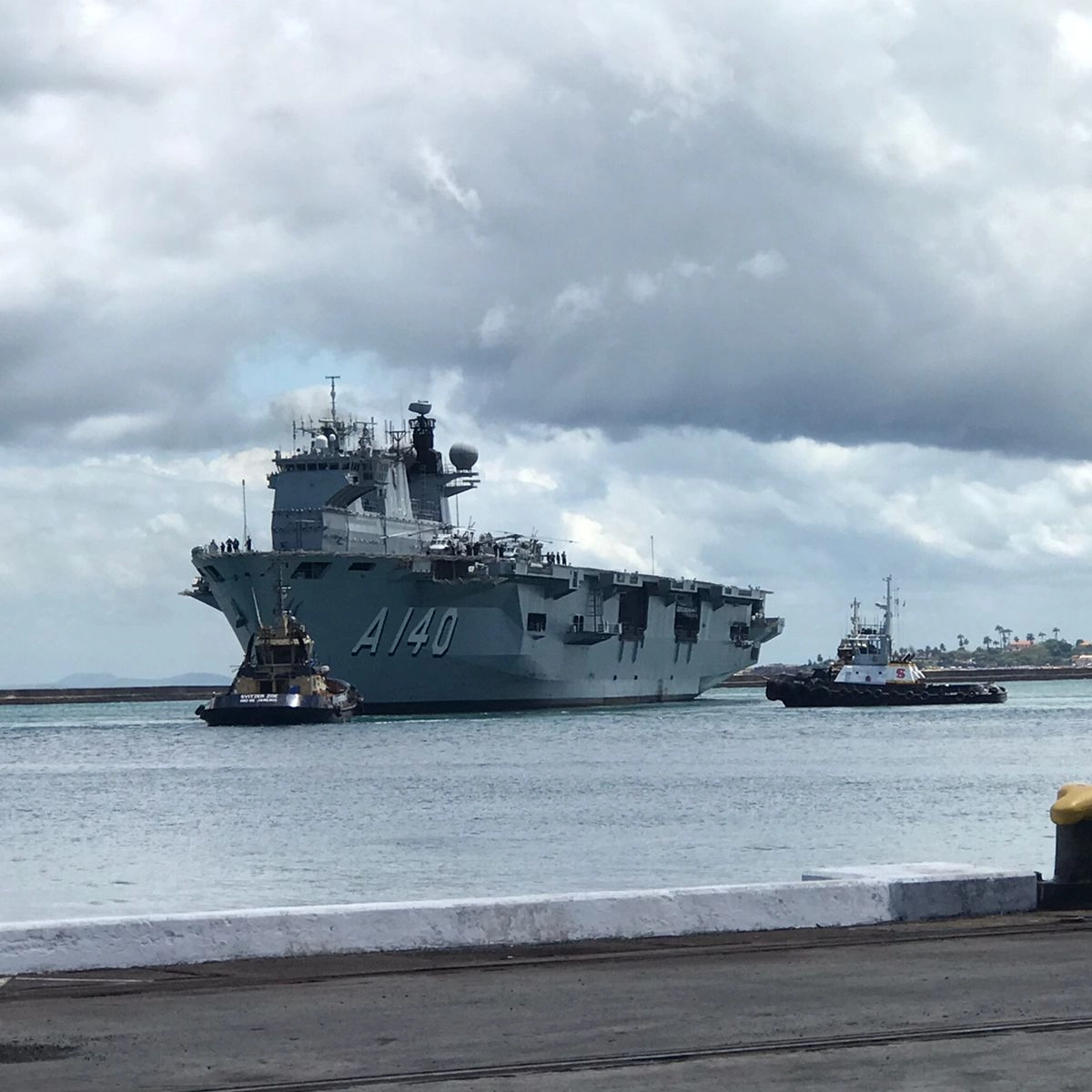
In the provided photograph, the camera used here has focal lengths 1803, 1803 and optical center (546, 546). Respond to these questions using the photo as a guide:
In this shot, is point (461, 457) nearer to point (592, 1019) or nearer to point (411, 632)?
point (411, 632)

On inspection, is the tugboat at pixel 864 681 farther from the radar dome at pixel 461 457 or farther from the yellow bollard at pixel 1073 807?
the yellow bollard at pixel 1073 807

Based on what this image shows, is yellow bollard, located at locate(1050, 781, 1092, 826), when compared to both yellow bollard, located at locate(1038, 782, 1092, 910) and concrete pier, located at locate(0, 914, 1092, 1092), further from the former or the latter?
concrete pier, located at locate(0, 914, 1092, 1092)

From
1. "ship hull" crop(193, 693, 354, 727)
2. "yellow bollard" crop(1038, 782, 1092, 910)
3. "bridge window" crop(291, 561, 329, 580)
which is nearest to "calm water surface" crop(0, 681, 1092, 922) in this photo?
"ship hull" crop(193, 693, 354, 727)

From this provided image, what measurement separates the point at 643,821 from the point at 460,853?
5.91 meters

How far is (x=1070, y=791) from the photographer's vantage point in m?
10.9

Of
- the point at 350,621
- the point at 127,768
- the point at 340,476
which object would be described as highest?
the point at 340,476

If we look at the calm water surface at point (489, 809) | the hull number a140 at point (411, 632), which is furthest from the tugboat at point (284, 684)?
the hull number a140 at point (411, 632)

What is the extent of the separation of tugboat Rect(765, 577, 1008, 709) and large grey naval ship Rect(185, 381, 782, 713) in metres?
9.52

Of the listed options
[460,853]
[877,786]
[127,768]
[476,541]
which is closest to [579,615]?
[476,541]

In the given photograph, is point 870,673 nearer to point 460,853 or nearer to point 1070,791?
point 460,853

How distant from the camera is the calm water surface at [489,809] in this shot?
→ 25578 millimetres

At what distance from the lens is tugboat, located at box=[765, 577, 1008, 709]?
88625mm

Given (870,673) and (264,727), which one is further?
(870,673)

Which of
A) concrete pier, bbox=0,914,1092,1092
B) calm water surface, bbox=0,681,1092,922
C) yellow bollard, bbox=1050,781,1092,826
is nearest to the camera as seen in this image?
concrete pier, bbox=0,914,1092,1092
